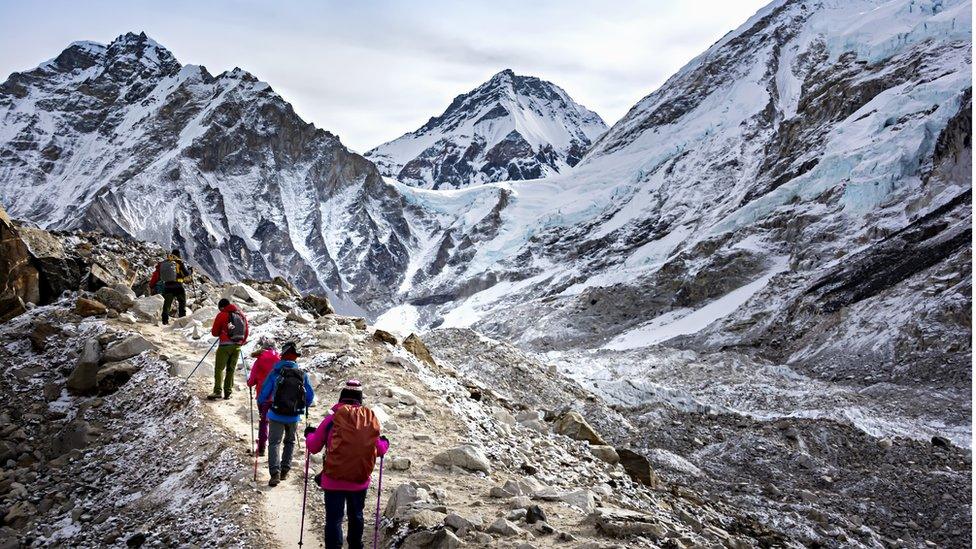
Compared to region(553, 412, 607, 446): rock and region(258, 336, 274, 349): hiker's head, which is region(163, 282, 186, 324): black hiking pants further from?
region(553, 412, 607, 446): rock

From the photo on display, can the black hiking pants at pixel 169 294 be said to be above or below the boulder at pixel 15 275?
below

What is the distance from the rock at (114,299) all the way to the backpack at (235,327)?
8.05 metres

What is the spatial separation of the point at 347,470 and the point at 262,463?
3454 millimetres

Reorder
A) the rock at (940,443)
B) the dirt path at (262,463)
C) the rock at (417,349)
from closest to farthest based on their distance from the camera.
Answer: the dirt path at (262,463), the rock at (417,349), the rock at (940,443)

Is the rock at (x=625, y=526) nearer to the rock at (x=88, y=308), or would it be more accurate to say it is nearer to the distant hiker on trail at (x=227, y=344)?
the distant hiker on trail at (x=227, y=344)

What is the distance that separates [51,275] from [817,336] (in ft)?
183

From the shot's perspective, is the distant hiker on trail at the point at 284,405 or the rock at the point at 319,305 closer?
the distant hiker on trail at the point at 284,405

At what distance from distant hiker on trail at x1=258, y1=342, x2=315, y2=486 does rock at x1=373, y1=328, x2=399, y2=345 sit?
9059 mm

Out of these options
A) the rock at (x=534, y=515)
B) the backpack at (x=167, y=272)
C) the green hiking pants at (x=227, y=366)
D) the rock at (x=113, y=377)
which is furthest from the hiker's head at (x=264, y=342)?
the rock at (x=534, y=515)

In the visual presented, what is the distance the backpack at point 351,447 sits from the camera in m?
7.71

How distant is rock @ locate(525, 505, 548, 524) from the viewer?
8.52m

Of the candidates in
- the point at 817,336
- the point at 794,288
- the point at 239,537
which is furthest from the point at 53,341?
the point at 794,288

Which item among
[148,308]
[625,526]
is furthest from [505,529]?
[148,308]

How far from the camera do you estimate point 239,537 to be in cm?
830
